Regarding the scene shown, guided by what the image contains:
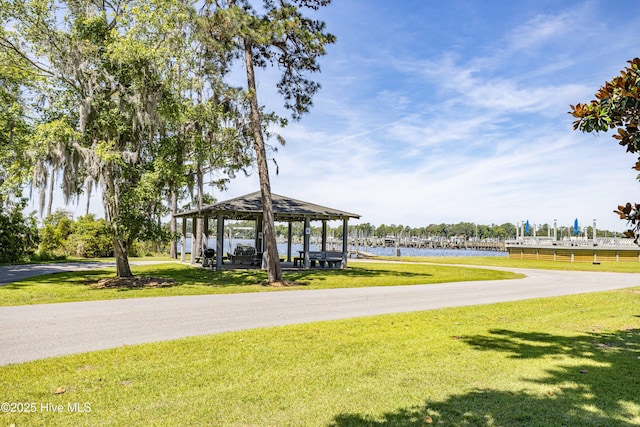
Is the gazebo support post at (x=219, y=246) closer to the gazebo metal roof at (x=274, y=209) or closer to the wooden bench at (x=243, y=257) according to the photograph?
the gazebo metal roof at (x=274, y=209)

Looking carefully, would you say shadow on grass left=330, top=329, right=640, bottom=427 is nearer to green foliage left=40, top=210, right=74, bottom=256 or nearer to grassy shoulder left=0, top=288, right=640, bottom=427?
grassy shoulder left=0, top=288, right=640, bottom=427

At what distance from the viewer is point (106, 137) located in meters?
15.1

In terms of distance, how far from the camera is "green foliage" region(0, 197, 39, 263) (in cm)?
2384

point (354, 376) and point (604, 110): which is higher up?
point (604, 110)

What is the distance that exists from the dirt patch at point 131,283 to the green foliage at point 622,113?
12652 mm

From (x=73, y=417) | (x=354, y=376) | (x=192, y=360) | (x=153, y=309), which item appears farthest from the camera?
(x=153, y=309)

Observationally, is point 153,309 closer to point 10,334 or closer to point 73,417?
point 10,334

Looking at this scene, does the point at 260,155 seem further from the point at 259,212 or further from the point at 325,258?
the point at 325,258

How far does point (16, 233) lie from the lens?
80.7 ft

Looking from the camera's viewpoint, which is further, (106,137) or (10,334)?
(106,137)

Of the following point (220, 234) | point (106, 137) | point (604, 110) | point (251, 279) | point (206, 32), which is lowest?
point (251, 279)

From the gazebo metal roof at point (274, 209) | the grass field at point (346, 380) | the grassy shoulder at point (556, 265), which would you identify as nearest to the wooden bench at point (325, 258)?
the gazebo metal roof at point (274, 209)

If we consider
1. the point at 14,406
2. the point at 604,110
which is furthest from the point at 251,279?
the point at 604,110

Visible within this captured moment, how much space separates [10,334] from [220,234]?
46.7 ft
